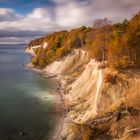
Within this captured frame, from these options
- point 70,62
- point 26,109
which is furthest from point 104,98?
point 70,62

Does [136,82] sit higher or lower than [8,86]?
higher

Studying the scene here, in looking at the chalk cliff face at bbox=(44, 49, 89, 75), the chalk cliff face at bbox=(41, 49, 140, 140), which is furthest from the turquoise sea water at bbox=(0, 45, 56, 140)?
the chalk cliff face at bbox=(44, 49, 89, 75)

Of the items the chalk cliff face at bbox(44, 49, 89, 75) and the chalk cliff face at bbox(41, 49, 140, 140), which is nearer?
the chalk cliff face at bbox(41, 49, 140, 140)

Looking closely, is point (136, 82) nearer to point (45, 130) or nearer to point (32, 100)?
point (45, 130)

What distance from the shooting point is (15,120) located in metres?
49.8

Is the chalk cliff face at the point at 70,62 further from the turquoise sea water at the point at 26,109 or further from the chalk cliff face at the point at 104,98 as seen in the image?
the chalk cliff face at the point at 104,98

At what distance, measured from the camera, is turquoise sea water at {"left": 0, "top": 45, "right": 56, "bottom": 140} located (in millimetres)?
44438

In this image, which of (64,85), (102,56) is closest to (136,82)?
(102,56)

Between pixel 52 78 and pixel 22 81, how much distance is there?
927cm

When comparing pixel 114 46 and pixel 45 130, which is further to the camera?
pixel 114 46

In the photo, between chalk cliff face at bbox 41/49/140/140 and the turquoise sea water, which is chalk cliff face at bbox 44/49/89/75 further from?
chalk cliff face at bbox 41/49/140/140

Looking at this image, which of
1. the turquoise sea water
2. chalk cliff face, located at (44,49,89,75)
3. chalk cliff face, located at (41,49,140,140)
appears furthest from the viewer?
chalk cliff face, located at (44,49,89,75)

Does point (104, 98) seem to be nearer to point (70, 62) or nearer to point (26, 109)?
point (26, 109)

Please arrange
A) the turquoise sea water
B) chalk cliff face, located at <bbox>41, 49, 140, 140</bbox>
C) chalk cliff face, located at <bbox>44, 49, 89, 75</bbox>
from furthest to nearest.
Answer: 1. chalk cliff face, located at <bbox>44, 49, 89, 75</bbox>
2. the turquoise sea water
3. chalk cliff face, located at <bbox>41, 49, 140, 140</bbox>
